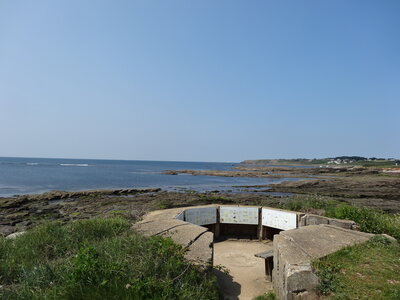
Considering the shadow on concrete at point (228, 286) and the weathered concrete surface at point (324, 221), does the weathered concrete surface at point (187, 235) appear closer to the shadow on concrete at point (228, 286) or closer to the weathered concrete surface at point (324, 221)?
the shadow on concrete at point (228, 286)

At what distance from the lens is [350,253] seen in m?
5.75

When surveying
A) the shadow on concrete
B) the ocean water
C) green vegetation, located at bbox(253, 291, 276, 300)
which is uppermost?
green vegetation, located at bbox(253, 291, 276, 300)

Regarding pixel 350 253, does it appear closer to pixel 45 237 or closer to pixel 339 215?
pixel 339 215

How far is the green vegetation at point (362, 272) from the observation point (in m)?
4.30

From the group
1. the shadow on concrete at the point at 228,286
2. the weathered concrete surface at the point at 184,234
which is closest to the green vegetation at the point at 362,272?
the shadow on concrete at the point at 228,286

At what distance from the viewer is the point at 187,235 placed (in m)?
6.95

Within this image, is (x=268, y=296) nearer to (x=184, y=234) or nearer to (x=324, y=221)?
(x=184, y=234)

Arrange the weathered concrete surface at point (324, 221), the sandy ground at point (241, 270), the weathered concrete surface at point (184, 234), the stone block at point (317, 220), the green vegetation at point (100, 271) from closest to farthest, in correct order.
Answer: the green vegetation at point (100, 271), the sandy ground at point (241, 270), the weathered concrete surface at point (184, 234), the weathered concrete surface at point (324, 221), the stone block at point (317, 220)

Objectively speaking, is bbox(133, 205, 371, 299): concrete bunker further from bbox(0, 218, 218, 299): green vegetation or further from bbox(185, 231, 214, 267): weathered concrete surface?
bbox(0, 218, 218, 299): green vegetation

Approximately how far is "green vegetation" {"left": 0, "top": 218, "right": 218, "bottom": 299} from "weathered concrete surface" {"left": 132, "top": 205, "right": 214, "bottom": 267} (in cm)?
42

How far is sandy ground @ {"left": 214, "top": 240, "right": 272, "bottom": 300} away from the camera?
20.4 feet

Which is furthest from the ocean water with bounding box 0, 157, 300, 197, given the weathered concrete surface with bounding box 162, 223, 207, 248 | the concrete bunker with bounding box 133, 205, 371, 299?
the weathered concrete surface with bounding box 162, 223, 207, 248

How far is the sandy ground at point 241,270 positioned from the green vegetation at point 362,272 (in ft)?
6.21

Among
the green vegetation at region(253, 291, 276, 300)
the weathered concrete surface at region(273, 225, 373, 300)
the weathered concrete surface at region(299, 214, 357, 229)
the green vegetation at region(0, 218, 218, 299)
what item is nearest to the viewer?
the green vegetation at region(0, 218, 218, 299)
